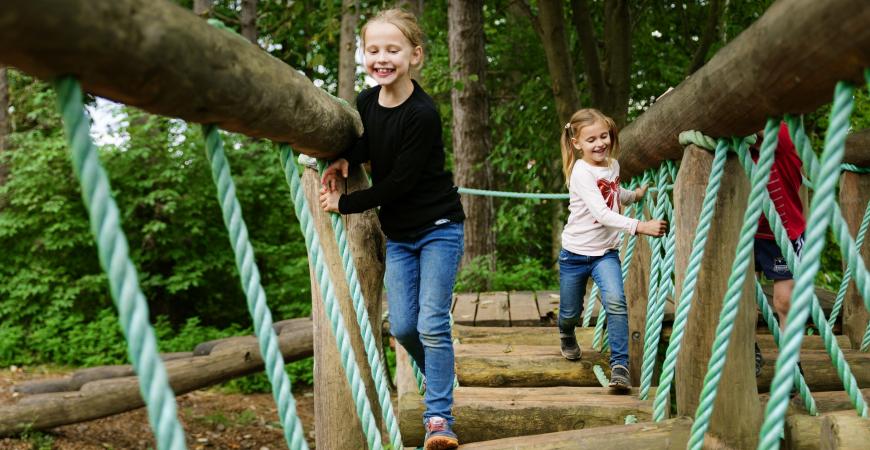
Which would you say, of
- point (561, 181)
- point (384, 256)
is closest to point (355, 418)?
point (384, 256)

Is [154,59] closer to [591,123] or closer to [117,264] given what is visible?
[117,264]

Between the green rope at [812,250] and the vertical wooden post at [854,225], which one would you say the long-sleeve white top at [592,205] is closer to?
the vertical wooden post at [854,225]

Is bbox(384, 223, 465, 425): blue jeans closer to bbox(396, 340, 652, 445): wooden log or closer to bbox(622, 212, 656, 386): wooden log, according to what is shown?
bbox(396, 340, 652, 445): wooden log

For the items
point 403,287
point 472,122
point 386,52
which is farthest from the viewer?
point 472,122

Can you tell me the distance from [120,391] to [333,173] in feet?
14.5

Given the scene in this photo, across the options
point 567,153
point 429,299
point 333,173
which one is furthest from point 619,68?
point 333,173

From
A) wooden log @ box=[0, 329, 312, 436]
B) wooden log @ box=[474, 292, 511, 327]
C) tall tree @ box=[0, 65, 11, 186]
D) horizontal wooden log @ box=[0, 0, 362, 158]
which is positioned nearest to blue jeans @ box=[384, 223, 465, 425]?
horizontal wooden log @ box=[0, 0, 362, 158]

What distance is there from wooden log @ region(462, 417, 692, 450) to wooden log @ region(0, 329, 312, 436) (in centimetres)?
438

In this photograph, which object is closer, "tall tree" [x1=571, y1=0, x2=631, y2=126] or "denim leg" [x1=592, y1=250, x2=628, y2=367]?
"denim leg" [x1=592, y1=250, x2=628, y2=367]

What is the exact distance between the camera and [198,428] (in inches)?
268

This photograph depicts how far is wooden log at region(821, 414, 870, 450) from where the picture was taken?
151 cm

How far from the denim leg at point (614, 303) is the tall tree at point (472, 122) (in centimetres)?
409

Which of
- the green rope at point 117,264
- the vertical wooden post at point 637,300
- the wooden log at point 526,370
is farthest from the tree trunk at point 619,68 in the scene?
the green rope at point 117,264

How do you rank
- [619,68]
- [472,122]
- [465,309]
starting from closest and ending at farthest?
1. [465,309]
2. [619,68]
3. [472,122]
